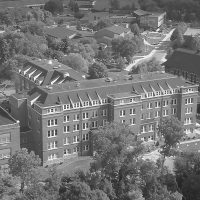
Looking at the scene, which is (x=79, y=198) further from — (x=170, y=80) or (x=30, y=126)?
(x=170, y=80)

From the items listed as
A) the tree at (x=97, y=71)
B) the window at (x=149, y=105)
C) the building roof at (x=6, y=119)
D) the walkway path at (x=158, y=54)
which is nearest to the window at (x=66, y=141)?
the building roof at (x=6, y=119)

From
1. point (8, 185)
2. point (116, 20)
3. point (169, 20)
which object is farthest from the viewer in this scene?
point (169, 20)

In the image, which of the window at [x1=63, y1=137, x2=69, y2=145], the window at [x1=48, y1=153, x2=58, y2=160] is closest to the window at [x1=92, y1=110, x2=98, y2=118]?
the window at [x1=63, y1=137, x2=69, y2=145]

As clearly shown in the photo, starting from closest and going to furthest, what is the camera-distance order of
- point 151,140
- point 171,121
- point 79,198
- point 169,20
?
1. point 79,198
2. point 171,121
3. point 151,140
4. point 169,20

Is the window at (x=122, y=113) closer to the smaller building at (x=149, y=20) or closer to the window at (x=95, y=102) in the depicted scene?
the window at (x=95, y=102)

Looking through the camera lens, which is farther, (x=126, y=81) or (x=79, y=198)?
(x=126, y=81)

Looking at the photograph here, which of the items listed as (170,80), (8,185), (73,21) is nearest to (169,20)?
(73,21)

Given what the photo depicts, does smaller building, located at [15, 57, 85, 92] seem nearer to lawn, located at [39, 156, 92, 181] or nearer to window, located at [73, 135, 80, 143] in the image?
window, located at [73, 135, 80, 143]
